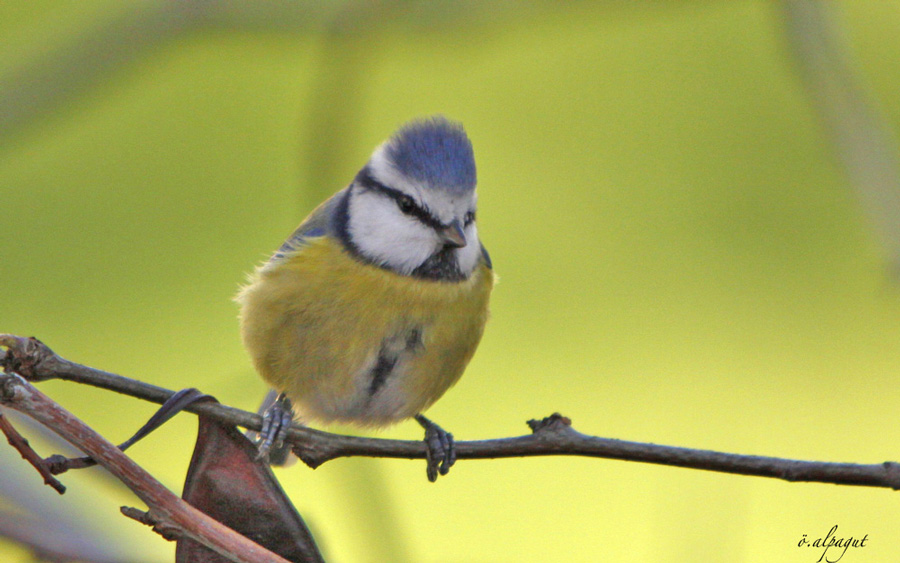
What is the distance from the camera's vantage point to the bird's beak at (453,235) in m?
1.58

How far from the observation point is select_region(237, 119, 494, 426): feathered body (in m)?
1.60

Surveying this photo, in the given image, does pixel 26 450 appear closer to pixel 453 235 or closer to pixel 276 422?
pixel 276 422

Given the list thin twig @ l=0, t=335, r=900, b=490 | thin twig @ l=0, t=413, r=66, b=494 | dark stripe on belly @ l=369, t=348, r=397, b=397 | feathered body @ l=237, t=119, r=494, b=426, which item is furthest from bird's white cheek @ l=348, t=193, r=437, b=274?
thin twig @ l=0, t=413, r=66, b=494

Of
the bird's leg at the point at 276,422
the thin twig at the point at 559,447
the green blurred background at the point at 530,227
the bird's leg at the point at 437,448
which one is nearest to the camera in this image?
the thin twig at the point at 559,447

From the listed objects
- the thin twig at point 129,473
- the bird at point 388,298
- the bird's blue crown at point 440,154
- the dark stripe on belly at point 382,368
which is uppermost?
the bird's blue crown at point 440,154

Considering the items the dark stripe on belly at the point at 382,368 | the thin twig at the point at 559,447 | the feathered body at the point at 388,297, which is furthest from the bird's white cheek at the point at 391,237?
the thin twig at the point at 559,447

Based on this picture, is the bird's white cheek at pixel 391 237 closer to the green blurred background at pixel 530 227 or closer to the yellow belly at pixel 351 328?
the yellow belly at pixel 351 328

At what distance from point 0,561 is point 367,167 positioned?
98 centimetres

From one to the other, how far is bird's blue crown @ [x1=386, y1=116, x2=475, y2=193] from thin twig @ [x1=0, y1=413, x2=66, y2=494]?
911 mm

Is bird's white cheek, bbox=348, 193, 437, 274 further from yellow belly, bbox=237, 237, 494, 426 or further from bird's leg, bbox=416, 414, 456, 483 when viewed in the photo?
bird's leg, bbox=416, 414, 456, 483

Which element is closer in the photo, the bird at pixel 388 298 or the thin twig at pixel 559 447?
the thin twig at pixel 559 447

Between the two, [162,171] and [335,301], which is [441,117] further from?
[162,171]

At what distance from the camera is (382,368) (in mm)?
1650

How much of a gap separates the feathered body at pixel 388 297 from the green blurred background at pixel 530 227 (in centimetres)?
32
